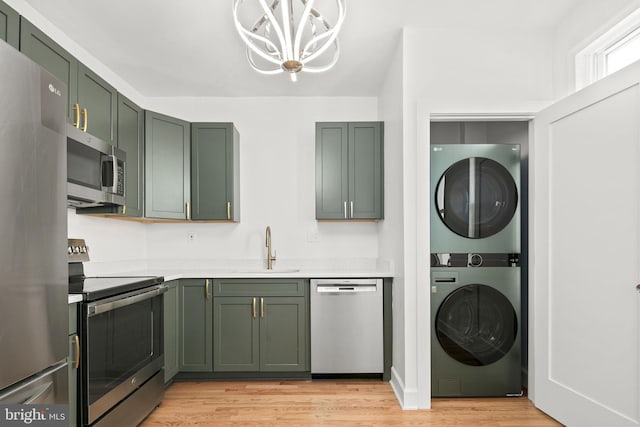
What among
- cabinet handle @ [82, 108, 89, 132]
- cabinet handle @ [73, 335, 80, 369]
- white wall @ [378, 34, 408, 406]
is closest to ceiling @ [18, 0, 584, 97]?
white wall @ [378, 34, 408, 406]

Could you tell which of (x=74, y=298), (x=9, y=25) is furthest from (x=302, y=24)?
(x=74, y=298)

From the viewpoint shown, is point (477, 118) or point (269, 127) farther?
point (269, 127)

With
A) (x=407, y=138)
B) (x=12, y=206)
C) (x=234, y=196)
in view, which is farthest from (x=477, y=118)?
(x=12, y=206)

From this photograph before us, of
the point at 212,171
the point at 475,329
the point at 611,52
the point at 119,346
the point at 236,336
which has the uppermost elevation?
the point at 611,52

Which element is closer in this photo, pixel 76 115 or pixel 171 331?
pixel 76 115

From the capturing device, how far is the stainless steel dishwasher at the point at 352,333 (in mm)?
3174

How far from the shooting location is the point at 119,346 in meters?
2.16

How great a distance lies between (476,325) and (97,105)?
298 centimetres

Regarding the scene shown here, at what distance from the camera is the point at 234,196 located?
3545 mm

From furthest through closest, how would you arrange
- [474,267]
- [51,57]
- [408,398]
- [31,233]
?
[474,267]
[408,398]
[51,57]
[31,233]

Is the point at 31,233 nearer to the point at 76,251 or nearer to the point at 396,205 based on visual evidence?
the point at 76,251

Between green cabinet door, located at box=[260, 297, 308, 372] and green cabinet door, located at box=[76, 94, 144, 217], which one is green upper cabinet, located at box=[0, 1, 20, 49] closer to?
green cabinet door, located at box=[76, 94, 144, 217]

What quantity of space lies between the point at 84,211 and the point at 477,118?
2.79 meters

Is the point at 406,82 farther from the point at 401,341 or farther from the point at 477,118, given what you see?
the point at 401,341
